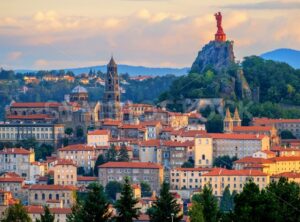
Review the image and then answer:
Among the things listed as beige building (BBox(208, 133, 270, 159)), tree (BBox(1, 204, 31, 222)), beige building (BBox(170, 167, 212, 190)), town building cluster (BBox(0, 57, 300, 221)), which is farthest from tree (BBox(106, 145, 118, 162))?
tree (BBox(1, 204, 31, 222))

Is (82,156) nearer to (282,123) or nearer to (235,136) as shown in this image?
(235,136)

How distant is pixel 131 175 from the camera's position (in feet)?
Result: 272

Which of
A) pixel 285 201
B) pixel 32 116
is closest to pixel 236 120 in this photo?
pixel 32 116

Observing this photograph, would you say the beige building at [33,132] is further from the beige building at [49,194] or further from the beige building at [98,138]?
the beige building at [49,194]

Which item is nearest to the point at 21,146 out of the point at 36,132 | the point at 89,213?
the point at 36,132

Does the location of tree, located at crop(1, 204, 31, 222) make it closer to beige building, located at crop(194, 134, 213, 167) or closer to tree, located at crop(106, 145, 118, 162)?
beige building, located at crop(194, 134, 213, 167)

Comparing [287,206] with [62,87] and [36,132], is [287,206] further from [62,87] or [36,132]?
[62,87]

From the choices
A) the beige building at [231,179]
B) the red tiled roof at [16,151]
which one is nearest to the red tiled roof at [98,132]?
the red tiled roof at [16,151]

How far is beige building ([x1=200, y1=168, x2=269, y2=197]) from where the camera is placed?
80688mm

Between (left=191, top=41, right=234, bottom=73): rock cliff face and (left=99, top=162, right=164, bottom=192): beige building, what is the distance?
30.0 metres

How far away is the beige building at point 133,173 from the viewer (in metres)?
82.4

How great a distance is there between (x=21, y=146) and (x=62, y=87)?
58.5 m

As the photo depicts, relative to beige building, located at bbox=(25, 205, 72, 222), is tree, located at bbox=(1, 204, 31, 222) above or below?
above

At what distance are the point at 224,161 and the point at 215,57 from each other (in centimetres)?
2887
